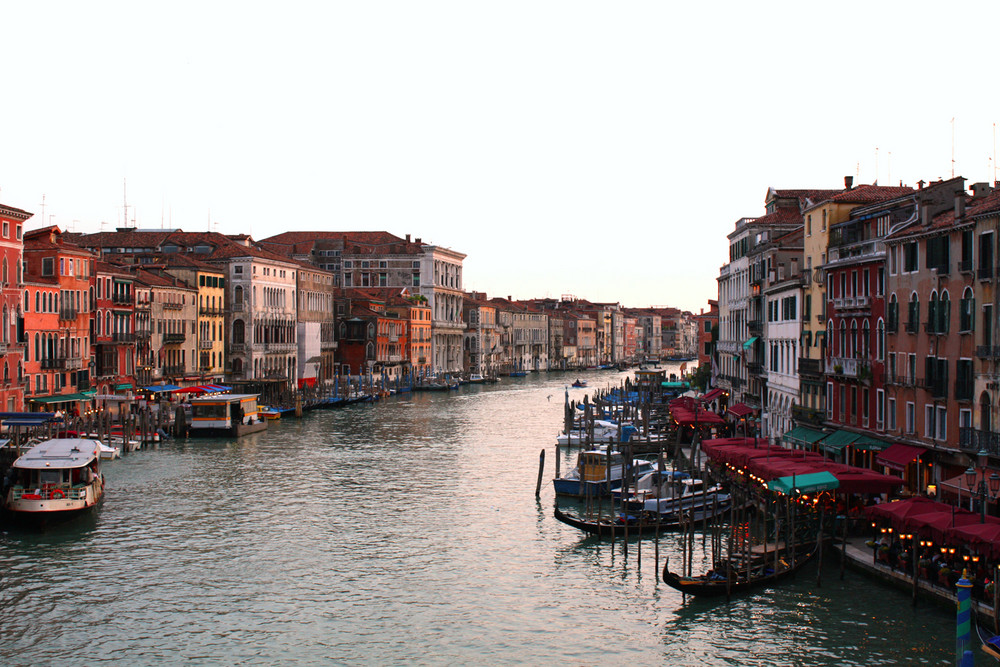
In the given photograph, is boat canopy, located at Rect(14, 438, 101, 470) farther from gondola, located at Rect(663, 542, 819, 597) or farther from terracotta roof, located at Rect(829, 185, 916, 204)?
terracotta roof, located at Rect(829, 185, 916, 204)

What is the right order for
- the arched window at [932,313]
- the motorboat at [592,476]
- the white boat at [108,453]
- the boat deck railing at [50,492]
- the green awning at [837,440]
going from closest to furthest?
the arched window at [932,313], the boat deck railing at [50,492], the green awning at [837,440], the motorboat at [592,476], the white boat at [108,453]

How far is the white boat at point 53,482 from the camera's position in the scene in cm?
2183

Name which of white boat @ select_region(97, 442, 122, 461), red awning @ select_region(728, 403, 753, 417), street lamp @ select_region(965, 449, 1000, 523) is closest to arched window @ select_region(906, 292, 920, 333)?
street lamp @ select_region(965, 449, 1000, 523)

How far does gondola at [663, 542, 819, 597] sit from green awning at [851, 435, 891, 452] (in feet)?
16.4

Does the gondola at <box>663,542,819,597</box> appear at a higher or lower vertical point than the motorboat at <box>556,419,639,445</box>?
lower

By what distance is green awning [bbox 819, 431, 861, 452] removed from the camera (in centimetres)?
2339

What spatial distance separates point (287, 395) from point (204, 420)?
47.2 ft

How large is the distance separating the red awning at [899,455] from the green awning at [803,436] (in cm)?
314

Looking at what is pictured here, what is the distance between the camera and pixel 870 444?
22344 mm

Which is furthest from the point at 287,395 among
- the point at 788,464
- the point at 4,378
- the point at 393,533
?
the point at 788,464

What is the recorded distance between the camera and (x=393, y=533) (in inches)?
866

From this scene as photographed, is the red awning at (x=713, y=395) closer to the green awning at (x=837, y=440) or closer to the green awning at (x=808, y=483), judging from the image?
the green awning at (x=837, y=440)

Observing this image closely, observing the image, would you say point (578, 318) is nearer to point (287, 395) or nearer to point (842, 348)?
point (287, 395)

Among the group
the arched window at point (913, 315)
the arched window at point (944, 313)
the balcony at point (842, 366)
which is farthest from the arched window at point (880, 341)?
the arched window at point (944, 313)
